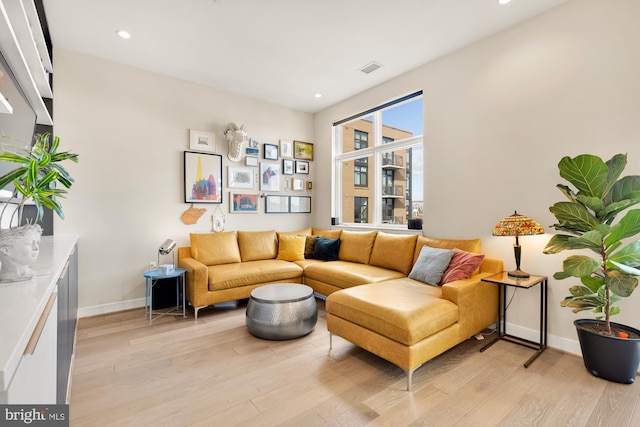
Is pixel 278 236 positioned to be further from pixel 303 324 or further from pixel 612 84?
pixel 612 84

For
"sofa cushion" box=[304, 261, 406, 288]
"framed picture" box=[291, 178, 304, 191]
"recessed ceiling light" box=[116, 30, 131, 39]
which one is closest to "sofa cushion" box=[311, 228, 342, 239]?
"sofa cushion" box=[304, 261, 406, 288]

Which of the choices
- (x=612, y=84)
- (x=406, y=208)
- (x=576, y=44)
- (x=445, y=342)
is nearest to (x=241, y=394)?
(x=445, y=342)

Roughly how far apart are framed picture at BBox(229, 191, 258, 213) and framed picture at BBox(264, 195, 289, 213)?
0.20m

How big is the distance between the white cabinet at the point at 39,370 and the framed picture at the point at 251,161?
10.7ft

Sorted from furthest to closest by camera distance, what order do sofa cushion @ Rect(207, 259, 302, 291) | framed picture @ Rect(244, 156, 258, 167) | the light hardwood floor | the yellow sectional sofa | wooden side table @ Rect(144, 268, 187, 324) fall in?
1. framed picture @ Rect(244, 156, 258, 167)
2. sofa cushion @ Rect(207, 259, 302, 291)
3. wooden side table @ Rect(144, 268, 187, 324)
4. the yellow sectional sofa
5. the light hardwood floor

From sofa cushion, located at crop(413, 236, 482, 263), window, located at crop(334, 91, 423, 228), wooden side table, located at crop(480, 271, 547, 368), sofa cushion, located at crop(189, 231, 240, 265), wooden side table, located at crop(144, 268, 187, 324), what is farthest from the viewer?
window, located at crop(334, 91, 423, 228)

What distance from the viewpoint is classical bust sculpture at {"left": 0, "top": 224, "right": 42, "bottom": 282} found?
117 cm

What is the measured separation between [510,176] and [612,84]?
936 millimetres

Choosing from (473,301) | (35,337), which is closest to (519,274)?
(473,301)

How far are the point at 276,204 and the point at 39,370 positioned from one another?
3845 millimetres

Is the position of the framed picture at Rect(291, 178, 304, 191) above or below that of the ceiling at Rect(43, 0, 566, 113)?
below

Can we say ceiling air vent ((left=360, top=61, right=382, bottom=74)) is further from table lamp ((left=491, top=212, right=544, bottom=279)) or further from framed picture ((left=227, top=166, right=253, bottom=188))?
table lamp ((left=491, top=212, right=544, bottom=279))

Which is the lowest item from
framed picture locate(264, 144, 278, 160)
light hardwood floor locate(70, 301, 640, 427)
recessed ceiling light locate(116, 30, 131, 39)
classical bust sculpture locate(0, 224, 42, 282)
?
light hardwood floor locate(70, 301, 640, 427)

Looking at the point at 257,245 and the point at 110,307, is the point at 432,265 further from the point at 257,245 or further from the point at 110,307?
the point at 110,307
